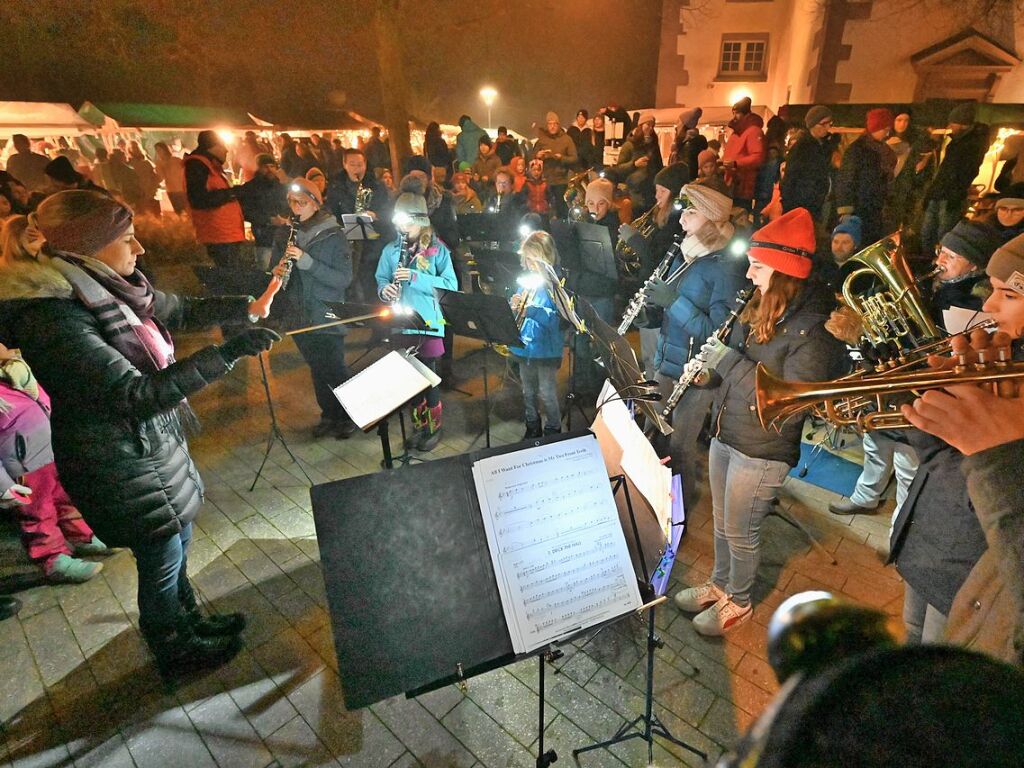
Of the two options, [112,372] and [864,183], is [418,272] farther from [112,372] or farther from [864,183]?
[864,183]

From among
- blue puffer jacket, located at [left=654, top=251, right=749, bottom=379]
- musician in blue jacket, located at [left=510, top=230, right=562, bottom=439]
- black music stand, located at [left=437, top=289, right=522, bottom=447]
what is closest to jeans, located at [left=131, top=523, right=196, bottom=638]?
black music stand, located at [left=437, top=289, right=522, bottom=447]

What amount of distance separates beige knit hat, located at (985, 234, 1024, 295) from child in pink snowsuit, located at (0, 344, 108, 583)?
5.27 metres

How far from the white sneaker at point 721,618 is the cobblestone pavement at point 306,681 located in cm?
7

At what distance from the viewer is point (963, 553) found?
6.39 ft

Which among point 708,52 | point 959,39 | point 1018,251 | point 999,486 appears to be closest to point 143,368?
point 999,486

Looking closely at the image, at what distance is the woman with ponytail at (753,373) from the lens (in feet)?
8.33

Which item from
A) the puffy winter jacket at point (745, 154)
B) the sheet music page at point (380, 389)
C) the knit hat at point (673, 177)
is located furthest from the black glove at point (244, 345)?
the puffy winter jacket at point (745, 154)

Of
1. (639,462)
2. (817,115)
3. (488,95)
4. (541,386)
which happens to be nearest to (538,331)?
(541,386)

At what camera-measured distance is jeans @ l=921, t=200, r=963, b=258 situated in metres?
7.68

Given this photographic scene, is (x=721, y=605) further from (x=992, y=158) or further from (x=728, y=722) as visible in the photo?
(x=992, y=158)

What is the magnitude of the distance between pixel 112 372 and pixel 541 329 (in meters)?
3.21

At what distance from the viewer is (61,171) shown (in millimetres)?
6488

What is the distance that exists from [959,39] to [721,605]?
16422 mm

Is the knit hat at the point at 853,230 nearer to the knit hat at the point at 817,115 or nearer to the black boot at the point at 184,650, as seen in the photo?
the knit hat at the point at 817,115
